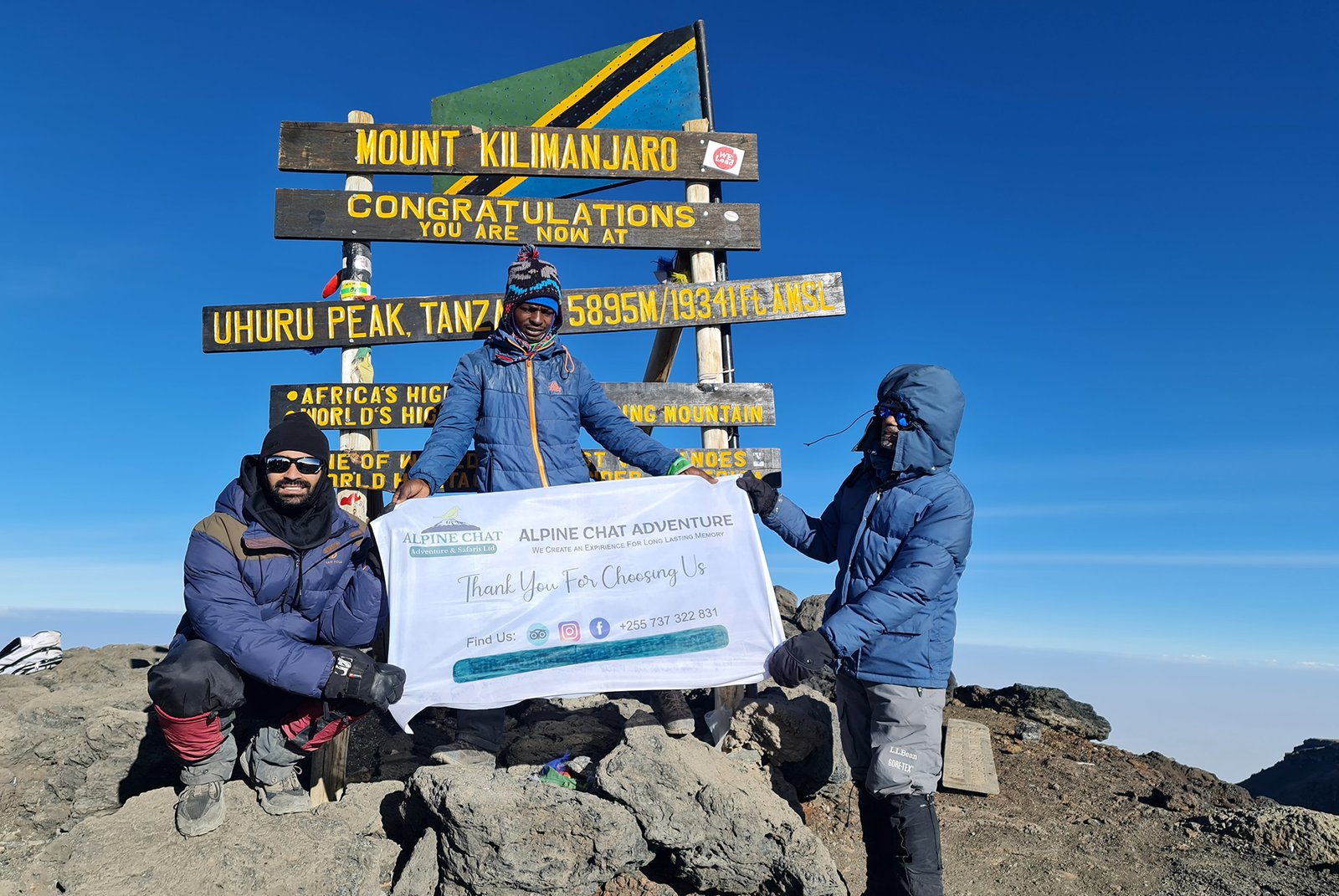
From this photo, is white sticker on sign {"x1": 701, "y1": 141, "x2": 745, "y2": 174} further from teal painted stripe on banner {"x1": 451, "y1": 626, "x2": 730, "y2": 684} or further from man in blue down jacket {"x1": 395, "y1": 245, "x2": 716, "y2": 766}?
teal painted stripe on banner {"x1": 451, "y1": 626, "x2": 730, "y2": 684}

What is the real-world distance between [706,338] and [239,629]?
17.3ft

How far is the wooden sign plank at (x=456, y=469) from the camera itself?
8.16m

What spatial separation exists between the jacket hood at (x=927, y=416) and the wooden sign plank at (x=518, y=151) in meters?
5.02

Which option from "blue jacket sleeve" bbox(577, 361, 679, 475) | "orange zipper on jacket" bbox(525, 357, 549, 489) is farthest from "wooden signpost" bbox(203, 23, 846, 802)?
"orange zipper on jacket" bbox(525, 357, 549, 489)

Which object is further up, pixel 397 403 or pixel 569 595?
pixel 397 403

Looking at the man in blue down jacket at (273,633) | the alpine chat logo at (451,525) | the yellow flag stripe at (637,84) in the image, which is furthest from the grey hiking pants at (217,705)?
the yellow flag stripe at (637,84)

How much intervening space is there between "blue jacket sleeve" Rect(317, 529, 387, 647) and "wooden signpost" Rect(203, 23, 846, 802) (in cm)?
311

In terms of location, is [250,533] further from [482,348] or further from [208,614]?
[482,348]

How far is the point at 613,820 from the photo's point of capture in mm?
4859

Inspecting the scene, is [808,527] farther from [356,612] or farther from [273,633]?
[273,633]

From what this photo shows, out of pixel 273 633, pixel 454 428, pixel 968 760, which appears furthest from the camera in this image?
pixel 968 760

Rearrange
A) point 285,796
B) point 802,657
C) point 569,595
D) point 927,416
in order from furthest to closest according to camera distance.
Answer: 1. point 569,595
2. point 285,796
3. point 927,416
4. point 802,657

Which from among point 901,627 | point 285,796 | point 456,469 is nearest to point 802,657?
point 901,627

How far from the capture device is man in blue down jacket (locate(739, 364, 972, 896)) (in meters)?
4.43
